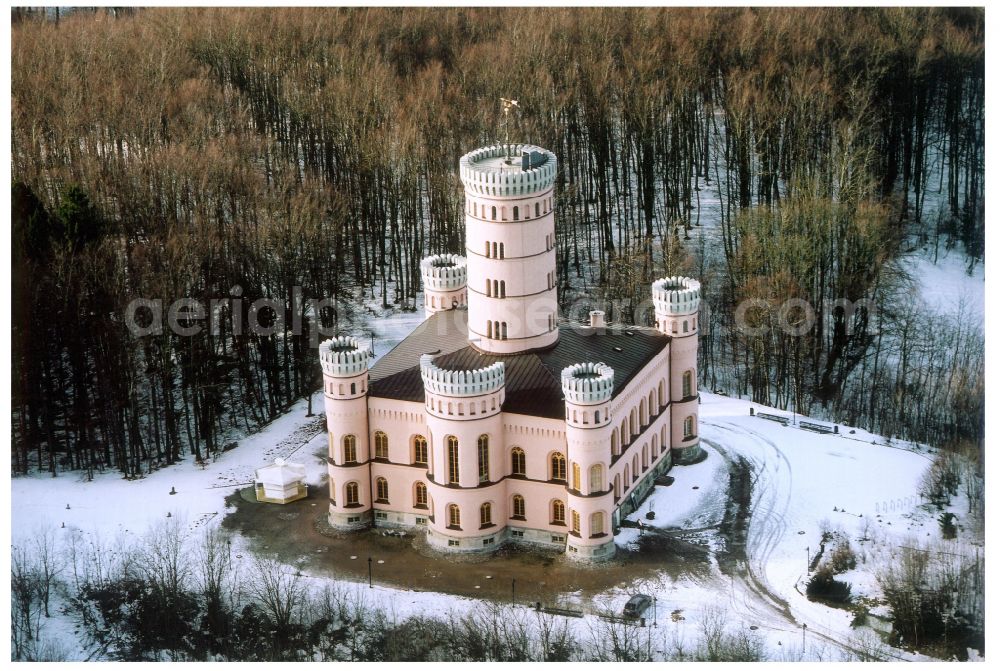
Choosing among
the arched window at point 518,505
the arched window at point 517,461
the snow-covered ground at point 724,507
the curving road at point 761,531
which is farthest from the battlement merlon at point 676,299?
the arched window at point 518,505

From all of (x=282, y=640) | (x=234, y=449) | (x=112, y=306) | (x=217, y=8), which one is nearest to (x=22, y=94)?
(x=217, y=8)

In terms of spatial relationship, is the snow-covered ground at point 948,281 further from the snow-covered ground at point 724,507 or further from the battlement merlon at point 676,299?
the battlement merlon at point 676,299

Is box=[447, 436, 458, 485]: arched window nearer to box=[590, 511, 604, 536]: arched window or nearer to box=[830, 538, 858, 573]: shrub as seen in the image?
box=[590, 511, 604, 536]: arched window

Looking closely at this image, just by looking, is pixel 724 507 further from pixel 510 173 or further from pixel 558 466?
pixel 510 173

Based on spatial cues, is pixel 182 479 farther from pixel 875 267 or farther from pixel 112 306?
pixel 875 267

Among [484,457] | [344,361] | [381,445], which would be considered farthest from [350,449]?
[484,457]

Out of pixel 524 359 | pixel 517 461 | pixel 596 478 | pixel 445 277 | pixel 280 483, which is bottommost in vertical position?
pixel 280 483
